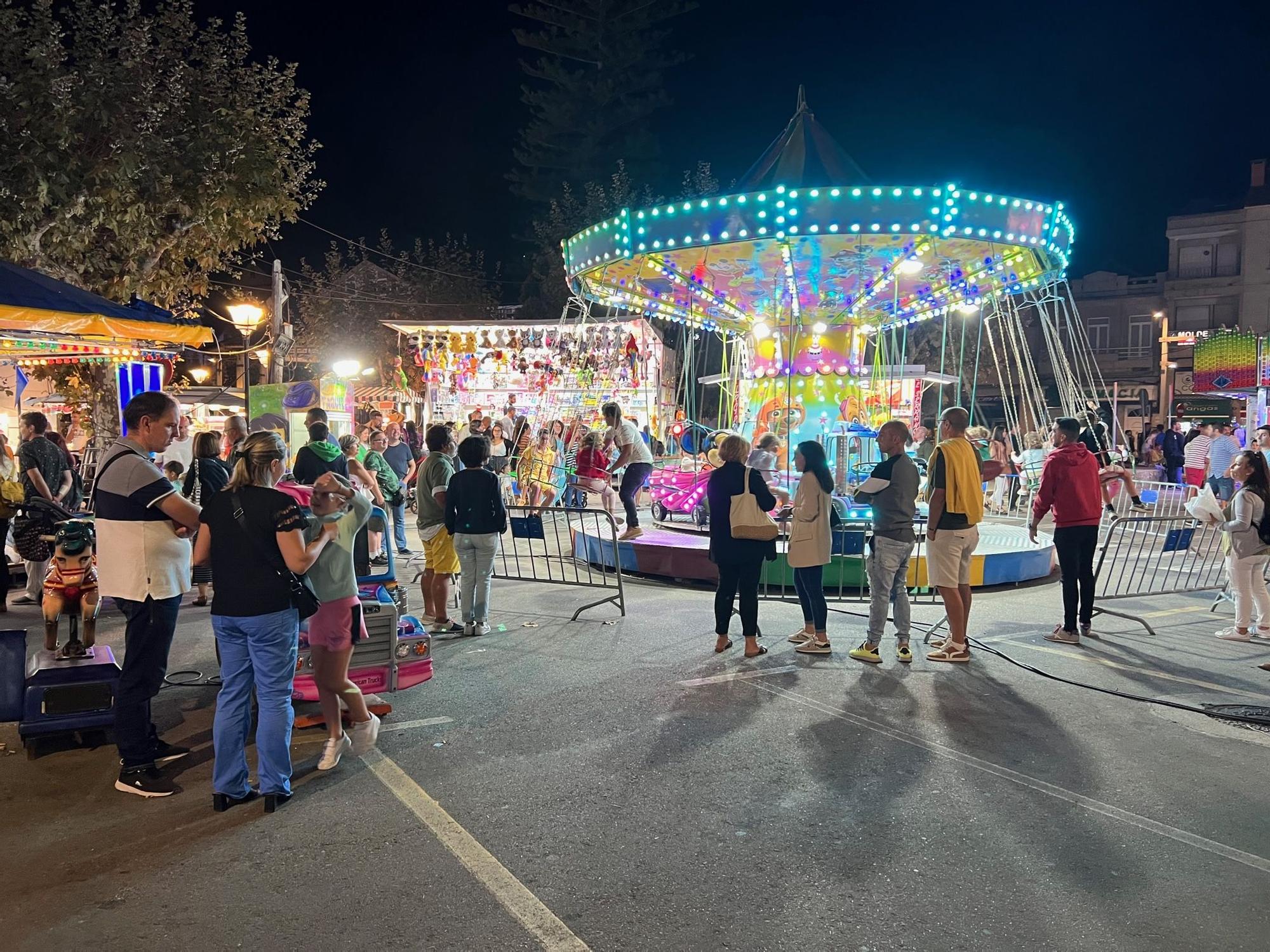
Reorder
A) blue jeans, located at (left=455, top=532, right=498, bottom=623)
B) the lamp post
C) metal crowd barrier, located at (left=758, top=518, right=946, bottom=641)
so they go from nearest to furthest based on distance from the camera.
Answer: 1. blue jeans, located at (left=455, top=532, right=498, bottom=623)
2. metal crowd barrier, located at (left=758, top=518, right=946, bottom=641)
3. the lamp post

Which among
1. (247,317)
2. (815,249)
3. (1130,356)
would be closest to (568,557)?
(815,249)

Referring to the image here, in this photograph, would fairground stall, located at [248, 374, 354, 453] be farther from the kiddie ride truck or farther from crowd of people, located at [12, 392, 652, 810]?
crowd of people, located at [12, 392, 652, 810]

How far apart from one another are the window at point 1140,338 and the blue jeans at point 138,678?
45598 millimetres

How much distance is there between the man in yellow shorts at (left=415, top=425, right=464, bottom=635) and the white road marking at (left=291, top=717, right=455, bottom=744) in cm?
218

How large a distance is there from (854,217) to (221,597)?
7.47m

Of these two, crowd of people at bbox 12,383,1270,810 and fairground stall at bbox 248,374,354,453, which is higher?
fairground stall at bbox 248,374,354,453

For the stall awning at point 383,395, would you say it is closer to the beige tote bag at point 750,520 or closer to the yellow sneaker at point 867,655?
the beige tote bag at point 750,520

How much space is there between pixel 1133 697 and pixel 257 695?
5319 millimetres

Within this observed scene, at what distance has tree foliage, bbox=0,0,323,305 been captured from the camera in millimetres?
12398

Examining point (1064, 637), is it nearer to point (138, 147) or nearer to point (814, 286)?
point (814, 286)

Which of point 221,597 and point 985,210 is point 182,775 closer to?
point 221,597

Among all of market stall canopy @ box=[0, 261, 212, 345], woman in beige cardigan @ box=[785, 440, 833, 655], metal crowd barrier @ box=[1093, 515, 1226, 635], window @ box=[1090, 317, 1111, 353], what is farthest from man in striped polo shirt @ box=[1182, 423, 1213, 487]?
window @ box=[1090, 317, 1111, 353]

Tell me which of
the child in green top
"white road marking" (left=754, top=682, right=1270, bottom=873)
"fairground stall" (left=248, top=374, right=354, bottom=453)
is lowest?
"white road marking" (left=754, top=682, right=1270, bottom=873)

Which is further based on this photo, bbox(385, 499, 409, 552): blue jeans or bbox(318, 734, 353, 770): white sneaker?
bbox(385, 499, 409, 552): blue jeans
